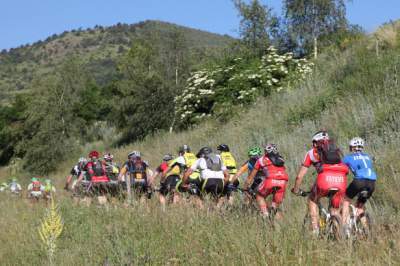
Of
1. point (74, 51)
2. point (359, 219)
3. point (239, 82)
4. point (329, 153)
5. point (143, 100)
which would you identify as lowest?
point (359, 219)

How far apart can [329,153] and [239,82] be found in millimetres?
18300

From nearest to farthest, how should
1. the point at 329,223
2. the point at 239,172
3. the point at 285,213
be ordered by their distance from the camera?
1. the point at 329,223
2. the point at 285,213
3. the point at 239,172

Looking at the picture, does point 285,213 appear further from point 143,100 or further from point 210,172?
point 143,100

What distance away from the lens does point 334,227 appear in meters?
8.40

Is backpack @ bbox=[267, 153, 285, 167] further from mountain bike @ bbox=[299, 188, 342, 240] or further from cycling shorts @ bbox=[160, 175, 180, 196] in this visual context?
cycling shorts @ bbox=[160, 175, 180, 196]

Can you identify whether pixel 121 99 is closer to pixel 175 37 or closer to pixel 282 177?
pixel 175 37

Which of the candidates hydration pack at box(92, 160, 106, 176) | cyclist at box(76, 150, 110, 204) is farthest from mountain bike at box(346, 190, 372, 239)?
hydration pack at box(92, 160, 106, 176)

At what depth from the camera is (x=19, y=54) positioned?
154 metres

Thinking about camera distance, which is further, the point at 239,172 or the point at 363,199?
the point at 239,172

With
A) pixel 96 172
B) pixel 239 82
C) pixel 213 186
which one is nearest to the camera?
pixel 213 186

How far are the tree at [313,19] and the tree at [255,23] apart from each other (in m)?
1.28

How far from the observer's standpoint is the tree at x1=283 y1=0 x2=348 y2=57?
3109cm

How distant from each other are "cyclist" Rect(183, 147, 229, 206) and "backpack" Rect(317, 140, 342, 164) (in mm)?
3734

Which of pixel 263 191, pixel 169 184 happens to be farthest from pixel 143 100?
pixel 263 191
